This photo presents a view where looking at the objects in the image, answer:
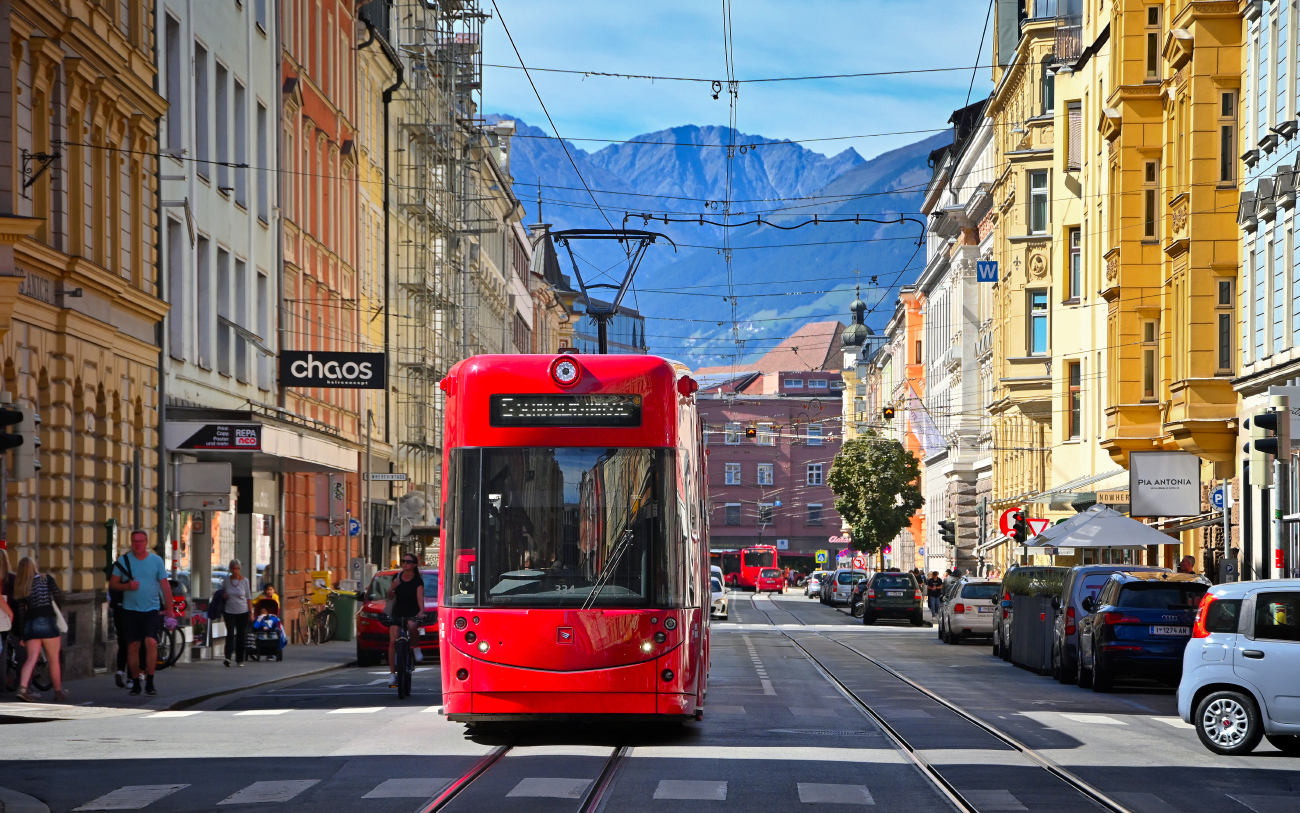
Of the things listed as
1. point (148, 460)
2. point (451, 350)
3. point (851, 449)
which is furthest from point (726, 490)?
point (148, 460)

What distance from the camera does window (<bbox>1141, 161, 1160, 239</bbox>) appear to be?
43.4m

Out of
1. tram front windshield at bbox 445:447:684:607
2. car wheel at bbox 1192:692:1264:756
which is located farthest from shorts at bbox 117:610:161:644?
car wheel at bbox 1192:692:1264:756

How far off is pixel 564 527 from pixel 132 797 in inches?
183

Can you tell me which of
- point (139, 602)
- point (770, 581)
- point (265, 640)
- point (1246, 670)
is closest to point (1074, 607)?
point (1246, 670)

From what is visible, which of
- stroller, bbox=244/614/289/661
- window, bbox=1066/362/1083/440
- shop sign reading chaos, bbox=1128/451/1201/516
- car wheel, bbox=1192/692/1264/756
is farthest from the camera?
window, bbox=1066/362/1083/440

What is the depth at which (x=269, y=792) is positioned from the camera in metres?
12.6

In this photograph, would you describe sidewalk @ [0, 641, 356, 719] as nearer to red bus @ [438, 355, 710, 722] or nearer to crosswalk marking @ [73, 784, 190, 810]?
red bus @ [438, 355, 710, 722]

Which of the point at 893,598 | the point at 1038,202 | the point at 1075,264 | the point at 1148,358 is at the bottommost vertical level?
the point at 893,598

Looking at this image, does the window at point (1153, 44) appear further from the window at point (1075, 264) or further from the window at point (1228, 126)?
the window at point (1075, 264)

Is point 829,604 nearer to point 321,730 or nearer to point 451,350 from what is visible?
point 451,350

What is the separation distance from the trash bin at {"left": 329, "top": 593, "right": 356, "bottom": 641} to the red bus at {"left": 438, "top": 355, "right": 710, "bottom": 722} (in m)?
24.4

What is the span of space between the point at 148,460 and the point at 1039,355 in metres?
35.9

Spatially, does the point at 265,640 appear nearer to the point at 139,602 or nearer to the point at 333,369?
the point at 333,369

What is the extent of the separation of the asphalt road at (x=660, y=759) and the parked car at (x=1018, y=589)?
7125 mm
